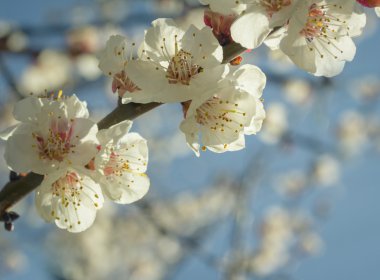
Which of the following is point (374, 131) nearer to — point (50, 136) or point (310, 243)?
point (310, 243)

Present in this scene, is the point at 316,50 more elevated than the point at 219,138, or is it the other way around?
the point at 316,50

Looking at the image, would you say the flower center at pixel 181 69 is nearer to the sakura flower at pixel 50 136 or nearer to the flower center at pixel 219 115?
the flower center at pixel 219 115

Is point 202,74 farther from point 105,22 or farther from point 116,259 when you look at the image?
point 116,259

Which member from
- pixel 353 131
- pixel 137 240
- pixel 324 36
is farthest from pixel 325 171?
pixel 324 36

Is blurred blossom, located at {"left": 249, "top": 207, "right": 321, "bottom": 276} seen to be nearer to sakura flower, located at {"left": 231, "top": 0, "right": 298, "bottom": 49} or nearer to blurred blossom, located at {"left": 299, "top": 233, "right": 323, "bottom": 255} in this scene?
blurred blossom, located at {"left": 299, "top": 233, "right": 323, "bottom": 255}

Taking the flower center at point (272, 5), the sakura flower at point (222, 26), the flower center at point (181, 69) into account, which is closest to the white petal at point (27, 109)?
the flower center at point (181, 69)

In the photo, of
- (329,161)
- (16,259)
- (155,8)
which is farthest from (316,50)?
(16,259)

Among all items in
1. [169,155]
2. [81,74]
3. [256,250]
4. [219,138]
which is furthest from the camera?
[256,250]
